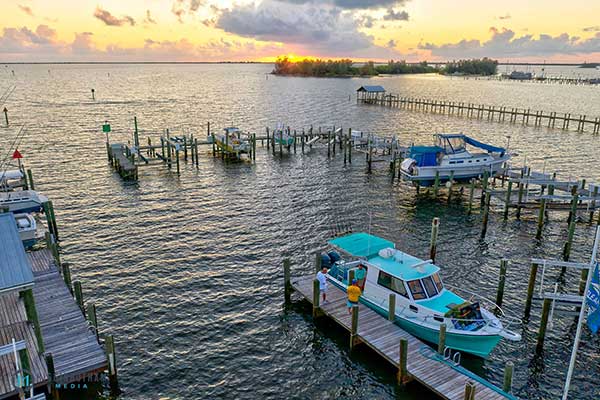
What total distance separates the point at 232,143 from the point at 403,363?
4030 centimetres

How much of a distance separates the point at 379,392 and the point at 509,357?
626 cm

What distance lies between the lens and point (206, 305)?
22797 mm

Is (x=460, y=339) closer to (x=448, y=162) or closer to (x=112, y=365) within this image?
(x=112, y=365)

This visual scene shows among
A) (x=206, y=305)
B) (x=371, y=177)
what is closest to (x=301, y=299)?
(x=206, y=305)

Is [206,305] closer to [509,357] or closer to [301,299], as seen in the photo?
[301,299]

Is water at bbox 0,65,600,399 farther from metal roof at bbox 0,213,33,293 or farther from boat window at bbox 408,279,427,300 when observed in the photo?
metal roof at bbox 0,213,33,293

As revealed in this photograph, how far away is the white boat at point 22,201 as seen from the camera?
30.1m

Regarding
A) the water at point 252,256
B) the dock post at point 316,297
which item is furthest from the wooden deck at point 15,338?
the dock post at point 316,297

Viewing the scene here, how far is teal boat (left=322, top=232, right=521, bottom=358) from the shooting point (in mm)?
18062

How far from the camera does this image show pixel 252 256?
28.2m

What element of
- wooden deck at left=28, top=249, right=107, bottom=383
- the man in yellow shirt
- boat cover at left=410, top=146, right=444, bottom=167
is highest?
boat cover at left=410, top=146, right=444, bottom=167

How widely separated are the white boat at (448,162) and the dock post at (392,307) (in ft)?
73.7

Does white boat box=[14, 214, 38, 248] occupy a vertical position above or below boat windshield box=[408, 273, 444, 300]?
below

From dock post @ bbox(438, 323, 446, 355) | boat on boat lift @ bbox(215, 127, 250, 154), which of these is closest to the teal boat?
dock post @ bbox(438, 323, 446, 355)
